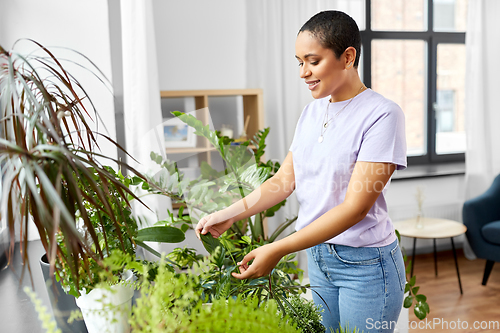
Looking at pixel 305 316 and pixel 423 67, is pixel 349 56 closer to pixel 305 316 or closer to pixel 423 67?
pixel 305 316

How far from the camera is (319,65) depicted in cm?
96

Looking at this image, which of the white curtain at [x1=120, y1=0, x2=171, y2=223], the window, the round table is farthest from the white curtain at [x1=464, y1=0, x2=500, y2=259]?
the white curtain at [x1=120, y1=0, x2=171, y2=223]

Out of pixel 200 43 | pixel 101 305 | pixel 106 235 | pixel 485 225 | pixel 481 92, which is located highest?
pixel 200 43

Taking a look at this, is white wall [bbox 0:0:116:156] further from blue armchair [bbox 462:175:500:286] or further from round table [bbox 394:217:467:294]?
blue armchair [bbox 462:175:500:286]

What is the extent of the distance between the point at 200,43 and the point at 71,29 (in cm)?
120

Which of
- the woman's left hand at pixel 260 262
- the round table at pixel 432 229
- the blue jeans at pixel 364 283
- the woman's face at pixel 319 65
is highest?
the woman's face at pixel 319 65

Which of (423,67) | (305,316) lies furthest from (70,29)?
(423,67)

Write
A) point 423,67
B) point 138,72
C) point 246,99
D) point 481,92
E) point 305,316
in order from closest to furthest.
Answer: point 305,316 < point 138,72 < point 246,99 < point 481,92 < point 423,67

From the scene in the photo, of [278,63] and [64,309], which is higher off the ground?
[278,63]

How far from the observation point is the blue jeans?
1.01 meters

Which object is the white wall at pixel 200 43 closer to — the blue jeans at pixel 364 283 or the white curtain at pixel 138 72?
the white curtain at pixel 138 72

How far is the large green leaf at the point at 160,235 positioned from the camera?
896 mm

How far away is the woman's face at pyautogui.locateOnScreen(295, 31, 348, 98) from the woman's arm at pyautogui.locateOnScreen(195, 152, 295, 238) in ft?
0.93

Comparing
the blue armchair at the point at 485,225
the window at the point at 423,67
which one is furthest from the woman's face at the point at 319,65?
the window at the point at 423,67
